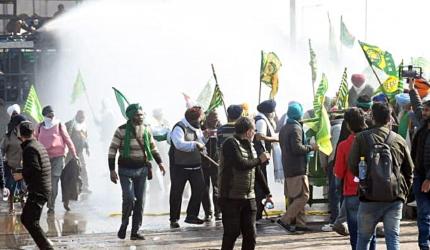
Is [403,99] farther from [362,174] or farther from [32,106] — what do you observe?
[32,106]

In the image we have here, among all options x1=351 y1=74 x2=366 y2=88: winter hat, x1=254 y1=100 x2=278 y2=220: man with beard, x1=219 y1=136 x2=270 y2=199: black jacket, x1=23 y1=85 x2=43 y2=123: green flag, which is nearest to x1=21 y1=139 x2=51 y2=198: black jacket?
x1=219 y1=136 x2=270 y2=199: black jacket

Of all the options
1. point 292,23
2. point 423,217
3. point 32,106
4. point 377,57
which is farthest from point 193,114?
point 292,23

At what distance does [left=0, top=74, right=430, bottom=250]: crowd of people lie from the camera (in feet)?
27.5

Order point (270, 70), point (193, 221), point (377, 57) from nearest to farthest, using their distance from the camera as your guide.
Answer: point (193, 221), point (377, 57), point (270, 70)

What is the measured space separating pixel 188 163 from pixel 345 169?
12.9 feet

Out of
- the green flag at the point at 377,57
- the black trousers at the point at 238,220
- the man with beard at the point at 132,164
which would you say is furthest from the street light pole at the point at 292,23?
the black trousers at the point at 238,220

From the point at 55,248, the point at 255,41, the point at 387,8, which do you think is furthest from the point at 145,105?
the point at 55,248

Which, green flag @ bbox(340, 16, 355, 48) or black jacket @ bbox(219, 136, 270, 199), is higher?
green flag @ bbox(340, 16, 355, 48)

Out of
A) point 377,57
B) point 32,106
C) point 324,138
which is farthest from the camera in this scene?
point 32,106

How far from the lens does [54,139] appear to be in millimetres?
14203

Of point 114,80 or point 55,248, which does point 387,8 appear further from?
point 55,248

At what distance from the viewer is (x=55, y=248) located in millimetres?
11062

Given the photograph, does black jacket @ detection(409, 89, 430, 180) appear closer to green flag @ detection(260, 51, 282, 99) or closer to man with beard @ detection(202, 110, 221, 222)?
man with beard @ detection(202, 110, 221, 222)

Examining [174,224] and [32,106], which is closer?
[174,224]
